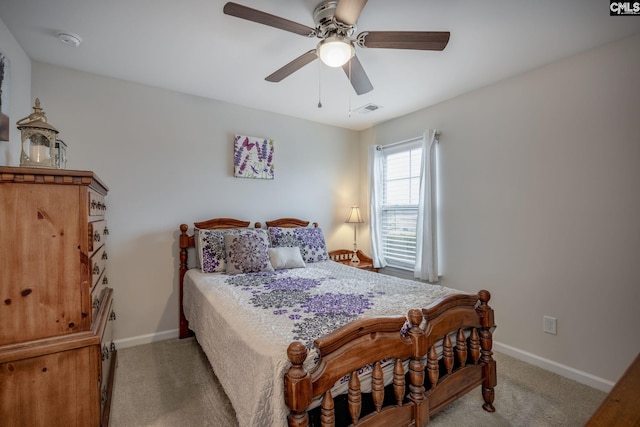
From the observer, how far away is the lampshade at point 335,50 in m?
1.65

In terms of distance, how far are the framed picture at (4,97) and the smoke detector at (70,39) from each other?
1.15 ft

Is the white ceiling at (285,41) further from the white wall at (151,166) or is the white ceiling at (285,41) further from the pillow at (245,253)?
the pillow at (245,253)

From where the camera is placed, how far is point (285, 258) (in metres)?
3.00

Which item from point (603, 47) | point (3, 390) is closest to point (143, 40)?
point (3, 390)

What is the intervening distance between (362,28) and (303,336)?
1.94m

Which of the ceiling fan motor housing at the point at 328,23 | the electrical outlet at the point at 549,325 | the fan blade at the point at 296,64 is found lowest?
the electrical outlet at the point at 549,325

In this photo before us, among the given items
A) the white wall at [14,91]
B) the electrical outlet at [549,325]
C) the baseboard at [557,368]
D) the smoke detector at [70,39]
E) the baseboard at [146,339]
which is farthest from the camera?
the baseboard at [146,339]

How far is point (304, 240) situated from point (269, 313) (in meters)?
1.69

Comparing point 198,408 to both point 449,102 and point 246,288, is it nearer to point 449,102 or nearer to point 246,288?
point 246,288

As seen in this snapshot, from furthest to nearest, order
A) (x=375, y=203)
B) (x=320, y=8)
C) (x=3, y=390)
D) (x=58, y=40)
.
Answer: (x=375, y=203)
(x=58, y=40)
(x=320, y=8)
(x=3, y=390)

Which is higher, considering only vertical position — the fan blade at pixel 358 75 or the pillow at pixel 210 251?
the fan blade at pixel 358 75

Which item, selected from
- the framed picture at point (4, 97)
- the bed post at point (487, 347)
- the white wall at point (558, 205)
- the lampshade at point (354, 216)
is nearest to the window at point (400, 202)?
the lampshade at point (354, 216)

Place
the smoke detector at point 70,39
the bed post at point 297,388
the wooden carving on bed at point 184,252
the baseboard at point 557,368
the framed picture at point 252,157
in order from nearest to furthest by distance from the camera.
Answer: the bed post at point 297,388, the smoke detector at point 70,39, the baseboard at point 557,368, the wooden carving on bed at point 184,252, the framed picture at point 252,157

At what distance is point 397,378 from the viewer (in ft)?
4.69
